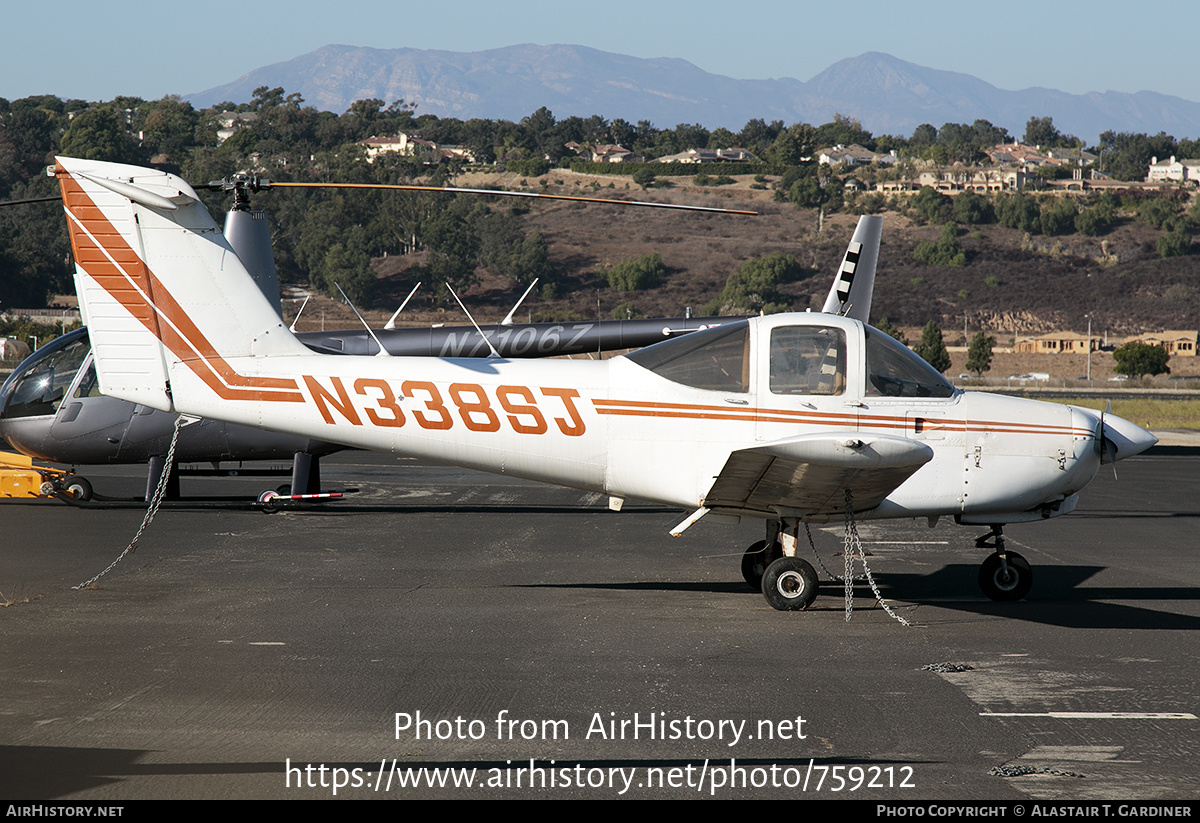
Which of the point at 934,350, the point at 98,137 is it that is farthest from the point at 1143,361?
the point at 98,137

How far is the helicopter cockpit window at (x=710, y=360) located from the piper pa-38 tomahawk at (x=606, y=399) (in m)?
0.01

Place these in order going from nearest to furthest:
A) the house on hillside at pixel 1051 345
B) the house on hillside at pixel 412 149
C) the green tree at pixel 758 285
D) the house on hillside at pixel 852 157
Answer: the house on hillside at pixel 1051 345 → the green tree at pixel 758 285 → the house on hillside at pixel 412 149 → the house on hillside at pixel 852 157

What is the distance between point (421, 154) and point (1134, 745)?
500ft

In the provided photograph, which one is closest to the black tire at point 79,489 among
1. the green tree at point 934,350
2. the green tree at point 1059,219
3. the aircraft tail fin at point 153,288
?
the aircraft tail fin at point 153,288

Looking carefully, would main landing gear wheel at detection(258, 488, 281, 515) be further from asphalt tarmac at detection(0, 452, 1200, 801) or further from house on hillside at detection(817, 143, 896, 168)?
house on hillside at detection(817, 143, 896, 168)

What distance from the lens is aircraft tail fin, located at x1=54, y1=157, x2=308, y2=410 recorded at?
891 cm

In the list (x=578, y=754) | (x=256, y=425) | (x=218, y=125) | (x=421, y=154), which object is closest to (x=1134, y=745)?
(x=578, y=754)

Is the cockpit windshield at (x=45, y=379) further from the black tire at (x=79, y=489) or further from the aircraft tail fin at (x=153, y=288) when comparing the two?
the aircraft tail fin at (x=153, y=288)

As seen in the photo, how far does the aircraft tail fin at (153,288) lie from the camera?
891 cm

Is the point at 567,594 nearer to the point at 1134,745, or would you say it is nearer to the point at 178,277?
the point at 178,277

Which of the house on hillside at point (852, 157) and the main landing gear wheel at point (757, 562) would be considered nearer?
the main landing gear wheel at point (757, 562)

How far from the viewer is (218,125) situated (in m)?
161

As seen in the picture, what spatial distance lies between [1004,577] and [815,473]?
8.04 ft

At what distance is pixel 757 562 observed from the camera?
994 centimetres
